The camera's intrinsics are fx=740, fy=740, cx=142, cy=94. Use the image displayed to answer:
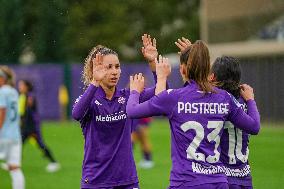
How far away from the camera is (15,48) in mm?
45781

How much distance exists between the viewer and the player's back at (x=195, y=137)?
573 centimetres

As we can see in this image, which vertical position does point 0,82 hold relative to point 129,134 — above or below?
above

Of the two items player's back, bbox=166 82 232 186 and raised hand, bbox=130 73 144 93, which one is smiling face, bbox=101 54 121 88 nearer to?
raised hand, bbox=130 73 144 93

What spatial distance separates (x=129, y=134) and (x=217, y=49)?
1071 inches

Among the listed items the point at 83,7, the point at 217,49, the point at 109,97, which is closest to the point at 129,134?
the point at 109,97

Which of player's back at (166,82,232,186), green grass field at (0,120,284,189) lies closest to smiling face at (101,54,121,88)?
player's back at (166,82,232,186)

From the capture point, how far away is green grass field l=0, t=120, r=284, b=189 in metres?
13.5

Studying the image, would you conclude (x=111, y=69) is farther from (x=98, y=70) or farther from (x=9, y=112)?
(x=9, y=112)

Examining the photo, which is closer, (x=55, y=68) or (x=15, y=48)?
(x=55, y=68)

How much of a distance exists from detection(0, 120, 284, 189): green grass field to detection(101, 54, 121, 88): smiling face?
6174mm

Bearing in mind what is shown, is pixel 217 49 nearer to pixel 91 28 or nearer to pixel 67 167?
pixel 67 167

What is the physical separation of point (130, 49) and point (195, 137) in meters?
56.1

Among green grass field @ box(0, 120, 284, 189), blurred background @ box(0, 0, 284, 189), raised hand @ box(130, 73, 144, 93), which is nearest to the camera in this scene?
raised hand @ box(130, 73, 144, 93)

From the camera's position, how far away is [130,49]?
61.7 metres
